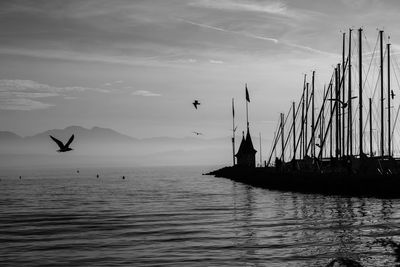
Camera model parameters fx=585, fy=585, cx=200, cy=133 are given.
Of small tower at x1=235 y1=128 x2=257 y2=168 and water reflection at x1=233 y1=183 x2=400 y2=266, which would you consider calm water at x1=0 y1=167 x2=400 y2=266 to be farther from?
small tower at x1=235 y1=128 x2=257 y2=168

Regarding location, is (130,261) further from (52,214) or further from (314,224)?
(52,214)

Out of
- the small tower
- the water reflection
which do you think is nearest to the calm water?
the water reflection

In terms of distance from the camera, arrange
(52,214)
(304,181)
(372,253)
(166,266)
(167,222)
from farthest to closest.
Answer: (304,181) → (52,214) → (167,222) → (372,253) → (166,266)

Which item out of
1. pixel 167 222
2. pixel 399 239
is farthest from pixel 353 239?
pixel 167 222

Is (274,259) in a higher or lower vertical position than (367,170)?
lower

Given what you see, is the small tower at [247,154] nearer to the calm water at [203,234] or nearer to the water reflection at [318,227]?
the water reflection at [318,227]

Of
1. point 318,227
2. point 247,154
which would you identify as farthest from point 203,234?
point 247,154

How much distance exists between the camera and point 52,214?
2056 inches

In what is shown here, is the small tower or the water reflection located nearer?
the water reflection

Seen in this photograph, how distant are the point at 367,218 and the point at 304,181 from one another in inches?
1299

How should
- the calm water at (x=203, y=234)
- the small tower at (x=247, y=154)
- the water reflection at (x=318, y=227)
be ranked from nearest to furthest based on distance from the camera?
1. the calm water at (x=203, y=234)
2. the water reflection at (x=318, y=227)
3. the small tower at (x=247, y=154)

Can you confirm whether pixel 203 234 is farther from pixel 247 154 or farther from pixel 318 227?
pixel 247 154

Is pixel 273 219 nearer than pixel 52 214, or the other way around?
pixel 273 219

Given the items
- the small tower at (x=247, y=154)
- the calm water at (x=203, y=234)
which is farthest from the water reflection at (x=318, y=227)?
the small tower at (x=247, y=154)
